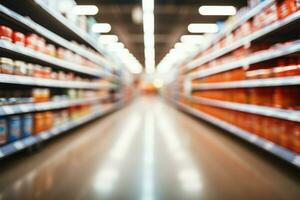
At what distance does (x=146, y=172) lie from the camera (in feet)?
8.10

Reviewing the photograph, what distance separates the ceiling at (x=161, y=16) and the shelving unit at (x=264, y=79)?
257cm

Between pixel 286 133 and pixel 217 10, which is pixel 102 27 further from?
pixel 286 133

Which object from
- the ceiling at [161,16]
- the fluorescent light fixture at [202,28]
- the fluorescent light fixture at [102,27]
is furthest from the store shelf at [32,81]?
the fluorescent light fixture at [202,28]

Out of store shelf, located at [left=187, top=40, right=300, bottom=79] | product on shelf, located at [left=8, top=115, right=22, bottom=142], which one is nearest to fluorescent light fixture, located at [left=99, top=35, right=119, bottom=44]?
store shelf, located at [left=187, top=40, right=300, bottom=79]

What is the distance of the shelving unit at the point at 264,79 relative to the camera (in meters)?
2.39

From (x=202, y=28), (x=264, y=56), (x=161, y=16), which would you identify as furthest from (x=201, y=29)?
(x=264, y=56)

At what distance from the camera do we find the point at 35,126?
10.2 ft

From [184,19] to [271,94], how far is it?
616 centimetres

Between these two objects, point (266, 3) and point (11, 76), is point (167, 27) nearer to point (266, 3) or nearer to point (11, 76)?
point (266, 3)

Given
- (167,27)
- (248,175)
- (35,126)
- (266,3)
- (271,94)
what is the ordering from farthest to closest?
(167,27) → (35,126) → (271,94) → (266,3) → (248,175)

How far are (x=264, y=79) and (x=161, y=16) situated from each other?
239 inches

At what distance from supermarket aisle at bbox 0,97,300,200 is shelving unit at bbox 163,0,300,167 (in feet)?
0.84

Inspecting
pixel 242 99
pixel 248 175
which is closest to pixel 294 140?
pixel 248 175

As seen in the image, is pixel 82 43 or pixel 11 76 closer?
pixel 11 76
